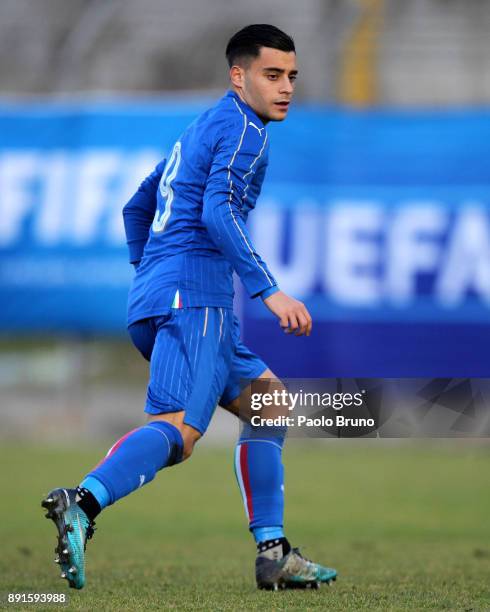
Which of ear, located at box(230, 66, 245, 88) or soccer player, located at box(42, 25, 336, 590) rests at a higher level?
ear, located at box(230, 66, 245, 88)

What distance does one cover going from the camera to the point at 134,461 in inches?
168

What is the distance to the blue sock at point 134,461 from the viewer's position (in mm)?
4191

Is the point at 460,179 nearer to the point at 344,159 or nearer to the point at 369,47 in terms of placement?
the point at 344,159

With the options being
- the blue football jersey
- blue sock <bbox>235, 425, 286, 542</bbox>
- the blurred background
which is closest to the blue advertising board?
the blurred background

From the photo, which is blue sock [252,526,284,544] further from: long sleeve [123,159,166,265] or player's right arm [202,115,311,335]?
long sleeve [123,159,166,265]

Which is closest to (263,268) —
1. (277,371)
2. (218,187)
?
(218,187)

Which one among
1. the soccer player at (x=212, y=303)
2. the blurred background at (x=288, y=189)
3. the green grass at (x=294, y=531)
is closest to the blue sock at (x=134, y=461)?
the soccer player at (x=212, y=303)

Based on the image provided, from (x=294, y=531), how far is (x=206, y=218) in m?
3.35

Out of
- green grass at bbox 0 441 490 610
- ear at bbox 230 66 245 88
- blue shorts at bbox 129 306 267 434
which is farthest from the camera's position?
ear at bbox 230 66 245 88

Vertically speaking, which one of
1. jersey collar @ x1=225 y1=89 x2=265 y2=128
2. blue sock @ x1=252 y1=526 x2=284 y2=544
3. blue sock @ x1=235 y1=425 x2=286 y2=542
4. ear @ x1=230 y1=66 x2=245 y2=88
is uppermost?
ear @ x1=230 y1=66 x2=245 y2=88

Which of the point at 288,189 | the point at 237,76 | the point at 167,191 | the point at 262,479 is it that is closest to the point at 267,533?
the point at 262,479

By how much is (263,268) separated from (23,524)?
3.70 metres

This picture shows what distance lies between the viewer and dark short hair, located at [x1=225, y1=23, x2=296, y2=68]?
4605 mm

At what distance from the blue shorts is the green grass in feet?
2.19
